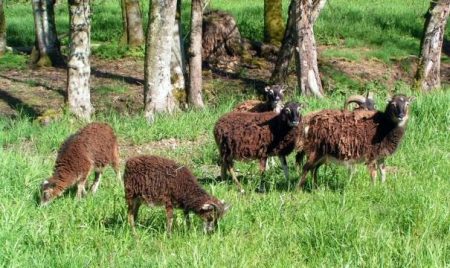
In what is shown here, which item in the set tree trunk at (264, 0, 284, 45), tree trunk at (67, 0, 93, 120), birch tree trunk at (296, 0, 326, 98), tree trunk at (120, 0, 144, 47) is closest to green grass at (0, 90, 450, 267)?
tree trunk at (67, 0, 93, 120)

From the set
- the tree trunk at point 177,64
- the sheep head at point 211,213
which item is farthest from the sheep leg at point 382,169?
the tree trunk at point 177,64

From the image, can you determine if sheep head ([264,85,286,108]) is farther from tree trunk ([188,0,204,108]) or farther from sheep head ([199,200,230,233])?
tree trunk ([188,0,204,108])

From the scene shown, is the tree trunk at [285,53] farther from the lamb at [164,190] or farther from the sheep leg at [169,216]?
the sheep leg at [169,216]

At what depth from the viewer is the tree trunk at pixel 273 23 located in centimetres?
2211

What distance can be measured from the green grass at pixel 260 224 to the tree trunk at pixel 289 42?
6076 mm

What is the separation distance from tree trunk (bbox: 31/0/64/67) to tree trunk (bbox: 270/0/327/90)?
263 inches

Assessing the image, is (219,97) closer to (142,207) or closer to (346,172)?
(346,172)

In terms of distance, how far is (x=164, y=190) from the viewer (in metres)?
6.70

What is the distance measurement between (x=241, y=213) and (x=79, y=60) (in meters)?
6.73

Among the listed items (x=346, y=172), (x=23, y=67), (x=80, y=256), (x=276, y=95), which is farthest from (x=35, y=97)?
(x=80, y=256)

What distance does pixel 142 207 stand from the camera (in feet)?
25.1

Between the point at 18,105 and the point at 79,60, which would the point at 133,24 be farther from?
the point at 79,60

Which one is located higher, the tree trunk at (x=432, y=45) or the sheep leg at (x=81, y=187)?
the tree trunk at (x=432, y=45)

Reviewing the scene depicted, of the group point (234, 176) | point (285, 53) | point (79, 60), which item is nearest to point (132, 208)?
point (234, 176)
